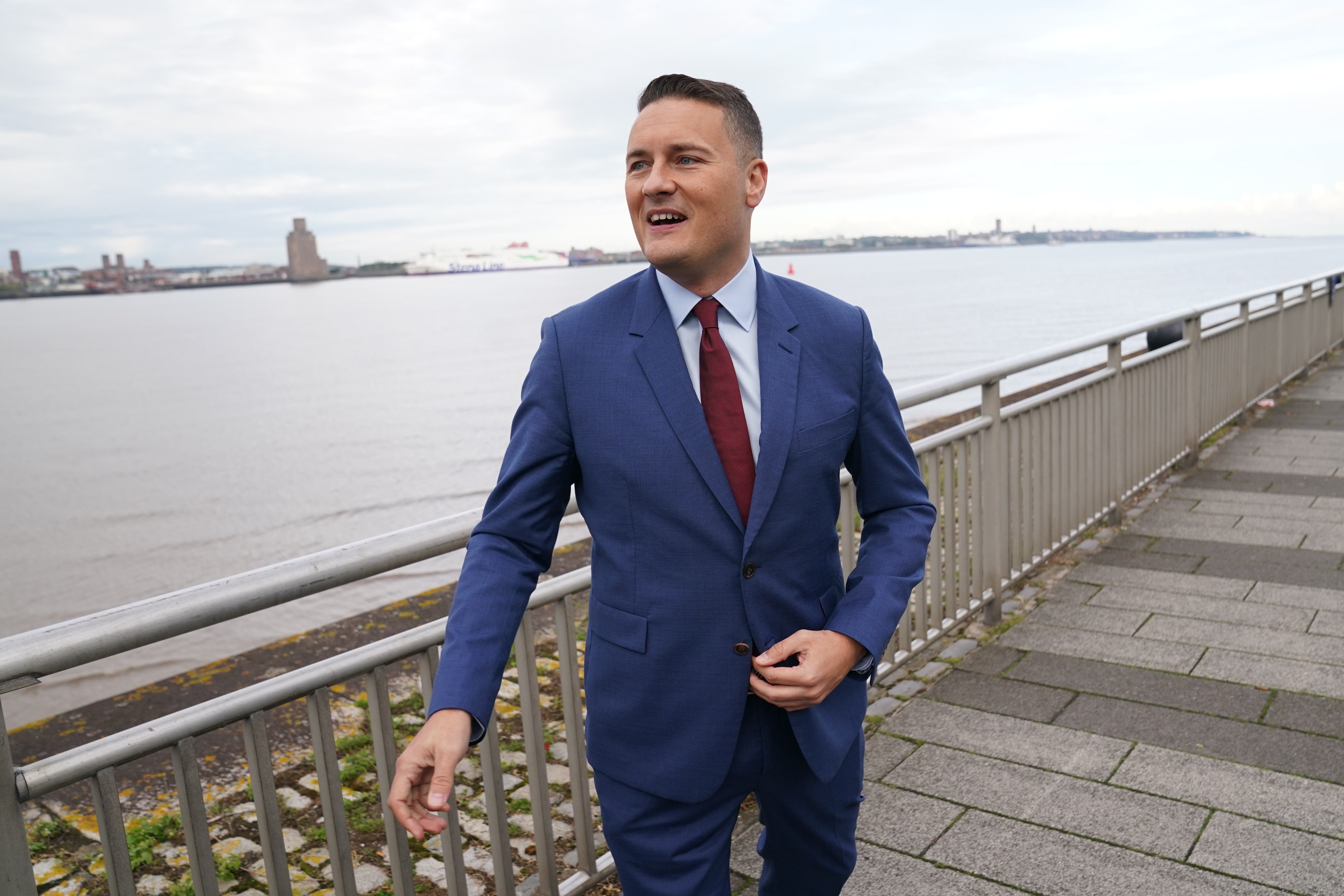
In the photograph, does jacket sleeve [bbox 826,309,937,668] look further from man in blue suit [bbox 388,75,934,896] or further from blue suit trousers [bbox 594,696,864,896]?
blue suit trousers [bbox 594,696,864,896]

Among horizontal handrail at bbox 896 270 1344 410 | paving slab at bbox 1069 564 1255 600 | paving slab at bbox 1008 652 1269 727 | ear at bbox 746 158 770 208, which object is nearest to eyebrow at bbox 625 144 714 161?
ear at bbox 746 158 770 208

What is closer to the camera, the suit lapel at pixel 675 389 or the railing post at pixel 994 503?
the suit lapel at pixel 675 389

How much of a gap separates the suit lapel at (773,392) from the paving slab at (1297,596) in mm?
4381

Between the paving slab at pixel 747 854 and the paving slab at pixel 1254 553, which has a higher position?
the paving slab at pixel 747 854

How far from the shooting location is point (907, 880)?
305 cm

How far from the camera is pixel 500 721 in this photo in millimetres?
5125

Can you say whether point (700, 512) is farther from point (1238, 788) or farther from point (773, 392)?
point (1238, 788)

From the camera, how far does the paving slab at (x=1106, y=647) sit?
4.52 meters

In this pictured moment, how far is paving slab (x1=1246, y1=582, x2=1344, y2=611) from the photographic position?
5.12 meters

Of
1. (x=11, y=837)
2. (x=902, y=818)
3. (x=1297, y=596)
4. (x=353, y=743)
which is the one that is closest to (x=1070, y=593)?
(x=1297, y=596)

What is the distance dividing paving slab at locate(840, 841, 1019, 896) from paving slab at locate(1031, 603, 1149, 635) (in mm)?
2179

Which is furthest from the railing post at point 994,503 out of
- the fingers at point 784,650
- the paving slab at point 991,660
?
the fingers at point 784,650

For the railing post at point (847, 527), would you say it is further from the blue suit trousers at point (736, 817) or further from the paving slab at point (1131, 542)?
the paving slab at point (1131, 542)

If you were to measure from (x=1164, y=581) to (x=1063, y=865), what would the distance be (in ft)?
9.60
